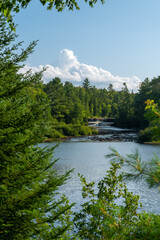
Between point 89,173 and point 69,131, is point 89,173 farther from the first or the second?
point 69,131

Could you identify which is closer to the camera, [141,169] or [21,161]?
[141,169]

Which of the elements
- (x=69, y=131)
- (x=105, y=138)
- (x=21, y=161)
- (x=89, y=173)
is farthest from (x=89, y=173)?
(x=69, y=131)

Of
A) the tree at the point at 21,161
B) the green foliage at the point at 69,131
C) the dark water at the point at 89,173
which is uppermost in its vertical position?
the tree at the point at 21,161

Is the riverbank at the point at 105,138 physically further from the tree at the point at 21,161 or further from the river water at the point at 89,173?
the tree at the point at 21,161

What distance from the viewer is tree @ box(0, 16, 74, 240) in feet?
12.0

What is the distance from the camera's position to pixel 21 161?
4.01 meters

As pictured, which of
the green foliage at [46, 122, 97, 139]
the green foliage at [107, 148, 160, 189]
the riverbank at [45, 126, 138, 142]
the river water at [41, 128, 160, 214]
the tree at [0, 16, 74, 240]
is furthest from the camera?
the green foliage at [46, 122, 97, 139]

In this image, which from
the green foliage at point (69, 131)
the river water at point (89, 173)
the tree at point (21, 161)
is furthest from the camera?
the green foliage at point (69, 131)

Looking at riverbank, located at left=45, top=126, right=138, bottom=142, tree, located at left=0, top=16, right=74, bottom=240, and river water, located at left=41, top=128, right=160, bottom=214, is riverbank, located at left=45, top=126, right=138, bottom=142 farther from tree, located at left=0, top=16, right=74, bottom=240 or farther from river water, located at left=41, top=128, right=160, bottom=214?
tree, located at left=0, top=16, right=74, bottom=240

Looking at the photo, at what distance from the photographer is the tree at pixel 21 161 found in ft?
12.0

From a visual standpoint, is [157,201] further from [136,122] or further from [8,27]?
[136,122]

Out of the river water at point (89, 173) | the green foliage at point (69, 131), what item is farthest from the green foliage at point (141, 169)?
the green foliage at point (69, 131)

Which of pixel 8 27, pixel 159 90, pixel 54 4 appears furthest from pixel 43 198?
pixel 159 90

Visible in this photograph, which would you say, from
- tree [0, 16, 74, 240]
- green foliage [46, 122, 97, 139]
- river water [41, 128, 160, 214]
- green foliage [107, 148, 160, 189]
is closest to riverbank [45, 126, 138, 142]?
green foliage [46, 122, 97, 139]
